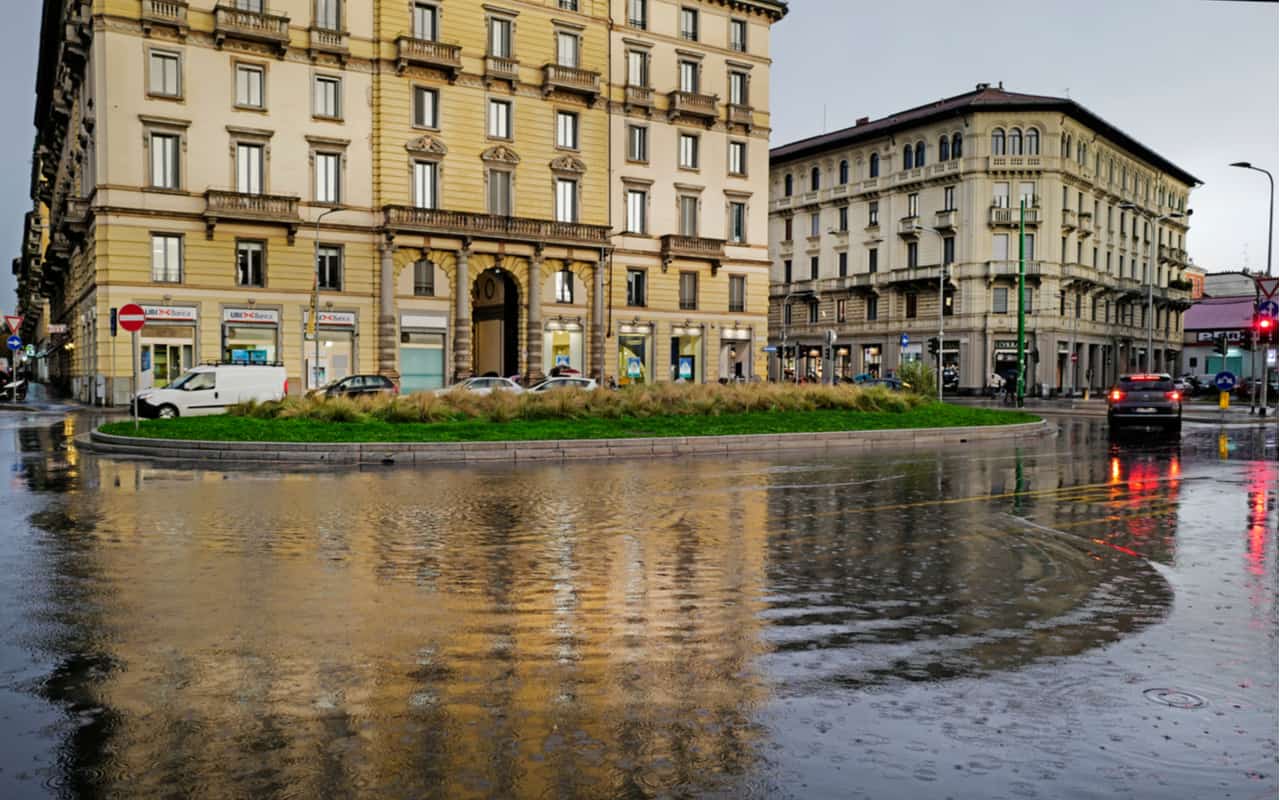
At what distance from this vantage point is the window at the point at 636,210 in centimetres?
5319

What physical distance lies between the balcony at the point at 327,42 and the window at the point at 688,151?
18635mm

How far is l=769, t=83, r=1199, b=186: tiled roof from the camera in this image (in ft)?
215

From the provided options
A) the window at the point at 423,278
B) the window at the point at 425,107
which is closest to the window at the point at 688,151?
the window at the point at 425,107

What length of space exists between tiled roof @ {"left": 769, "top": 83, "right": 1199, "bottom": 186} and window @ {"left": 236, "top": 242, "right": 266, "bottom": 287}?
45.7m

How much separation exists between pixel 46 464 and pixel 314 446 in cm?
458

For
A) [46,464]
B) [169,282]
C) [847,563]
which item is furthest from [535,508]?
[169,282]

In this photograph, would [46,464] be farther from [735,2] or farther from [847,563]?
[735,2]

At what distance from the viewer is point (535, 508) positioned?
12.2 m

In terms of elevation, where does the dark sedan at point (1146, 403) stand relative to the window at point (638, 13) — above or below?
below

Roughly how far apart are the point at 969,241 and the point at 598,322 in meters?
29.9

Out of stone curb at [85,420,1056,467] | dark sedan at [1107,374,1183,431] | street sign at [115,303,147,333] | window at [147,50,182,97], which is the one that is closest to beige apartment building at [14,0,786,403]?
window at [147,50,182,97]

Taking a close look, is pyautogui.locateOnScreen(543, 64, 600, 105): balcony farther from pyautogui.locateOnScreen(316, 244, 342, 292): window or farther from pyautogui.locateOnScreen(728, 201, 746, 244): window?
pyautogui.locateOnScreen(316, 244, 342, 292): window

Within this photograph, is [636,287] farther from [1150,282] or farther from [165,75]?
[1150,282]

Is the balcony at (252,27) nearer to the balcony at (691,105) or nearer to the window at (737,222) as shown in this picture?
the balcony at (691,105)
